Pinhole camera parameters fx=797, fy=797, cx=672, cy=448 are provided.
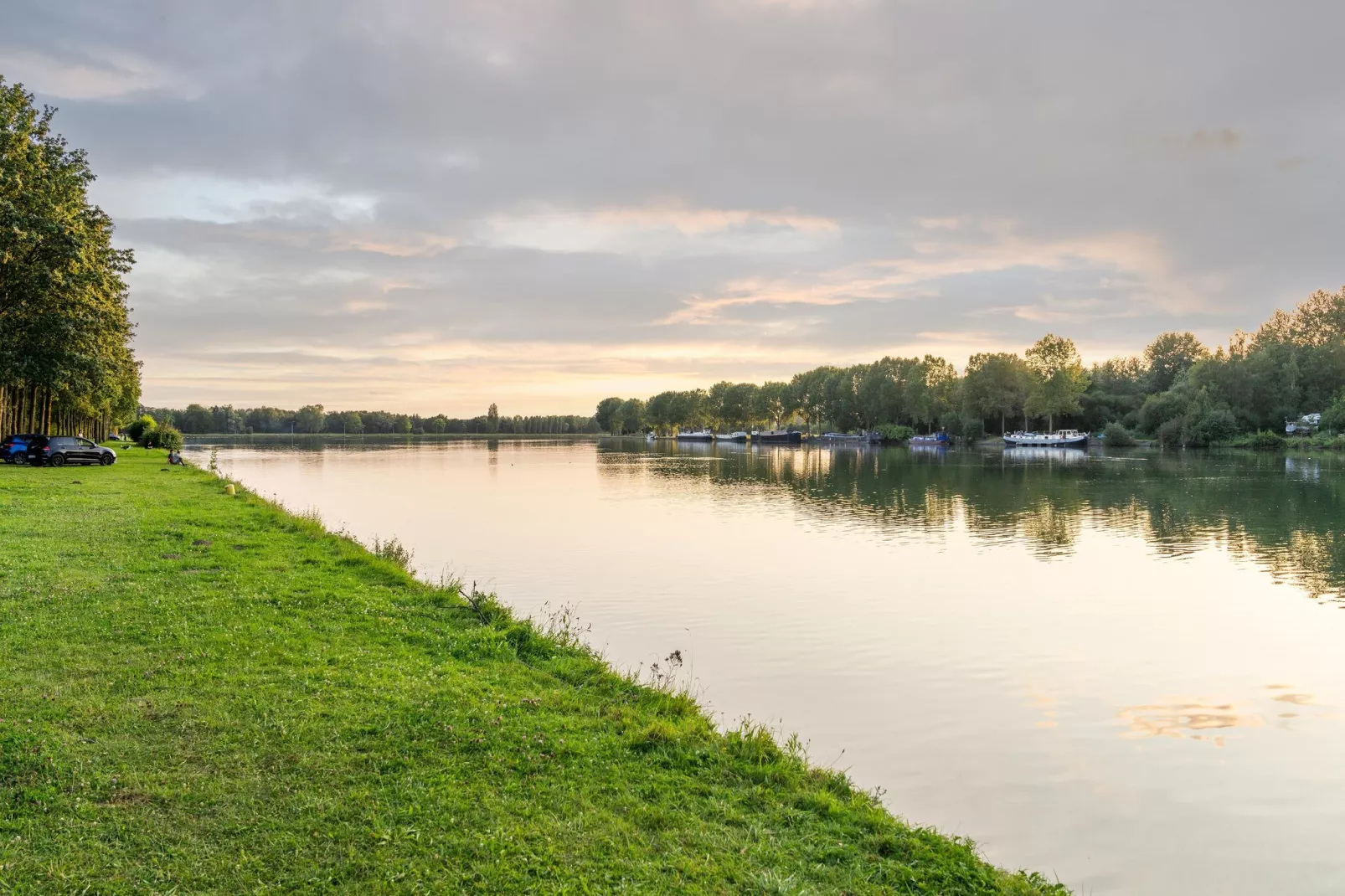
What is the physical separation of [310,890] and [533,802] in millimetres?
1894

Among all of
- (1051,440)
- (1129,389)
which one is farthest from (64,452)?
(1129,389)

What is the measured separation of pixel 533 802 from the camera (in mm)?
A: 6789

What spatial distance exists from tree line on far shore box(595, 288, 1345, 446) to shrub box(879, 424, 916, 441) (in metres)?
1.79

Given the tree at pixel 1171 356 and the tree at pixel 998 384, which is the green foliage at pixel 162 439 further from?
the tree at pixel 1171 356

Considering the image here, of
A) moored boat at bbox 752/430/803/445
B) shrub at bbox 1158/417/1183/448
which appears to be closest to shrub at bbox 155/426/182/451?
shrub at bbox 1158/417/1183/448

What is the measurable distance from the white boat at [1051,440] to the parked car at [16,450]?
409 ft

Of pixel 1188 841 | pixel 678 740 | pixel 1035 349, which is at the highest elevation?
pixel 1035 349

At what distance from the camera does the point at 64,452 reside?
43750 mm

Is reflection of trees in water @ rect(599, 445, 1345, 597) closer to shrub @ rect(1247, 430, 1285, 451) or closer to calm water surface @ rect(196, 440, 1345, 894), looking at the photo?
calm water surface @ rect(196, 440, 1345, 894)

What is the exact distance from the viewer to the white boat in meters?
124

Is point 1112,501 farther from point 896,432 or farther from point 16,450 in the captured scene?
point 896,432

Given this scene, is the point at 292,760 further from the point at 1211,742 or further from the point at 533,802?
the point at 1211,742

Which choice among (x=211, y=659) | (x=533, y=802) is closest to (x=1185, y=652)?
(x=533, y=802)

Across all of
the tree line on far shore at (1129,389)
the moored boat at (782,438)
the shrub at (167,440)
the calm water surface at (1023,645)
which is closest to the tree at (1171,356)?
the tree line on far shore at (1129,389)
